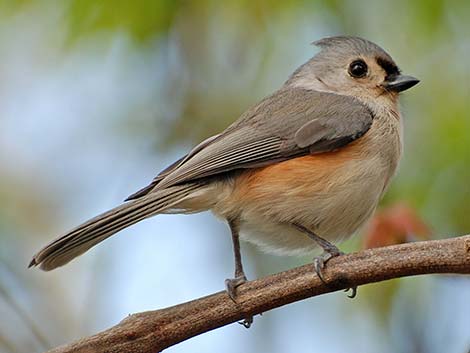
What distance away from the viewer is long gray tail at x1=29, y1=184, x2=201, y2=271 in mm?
2715

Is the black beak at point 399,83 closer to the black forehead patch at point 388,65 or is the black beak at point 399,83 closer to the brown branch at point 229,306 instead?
the black forehead patch at point 388,65

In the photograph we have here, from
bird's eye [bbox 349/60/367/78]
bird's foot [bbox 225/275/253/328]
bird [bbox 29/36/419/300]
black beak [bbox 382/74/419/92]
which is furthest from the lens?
bird's eye [bbox 349/60/367/78]

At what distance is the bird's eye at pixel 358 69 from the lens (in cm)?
369

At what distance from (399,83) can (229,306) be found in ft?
5.35

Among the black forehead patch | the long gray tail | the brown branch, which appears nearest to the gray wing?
the long gray tail

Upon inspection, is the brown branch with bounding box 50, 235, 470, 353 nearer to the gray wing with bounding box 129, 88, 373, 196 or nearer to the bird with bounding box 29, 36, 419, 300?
the bird with bounding box 29, 36, 419, 300

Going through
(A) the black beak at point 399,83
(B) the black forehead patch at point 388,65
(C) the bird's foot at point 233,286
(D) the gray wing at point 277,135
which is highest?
(B) the black forehead patch at point 388,65

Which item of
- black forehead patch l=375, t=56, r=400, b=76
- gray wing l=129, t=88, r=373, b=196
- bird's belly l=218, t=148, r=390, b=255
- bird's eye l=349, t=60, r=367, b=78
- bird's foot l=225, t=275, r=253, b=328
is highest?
bird's eye l=349, t=60, r=367, b=78

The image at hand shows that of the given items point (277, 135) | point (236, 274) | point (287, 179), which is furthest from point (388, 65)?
point (236, 274)

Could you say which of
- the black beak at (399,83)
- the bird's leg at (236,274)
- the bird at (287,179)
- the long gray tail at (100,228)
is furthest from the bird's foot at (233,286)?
the black beak at (399,83)

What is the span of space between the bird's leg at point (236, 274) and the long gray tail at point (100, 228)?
0.28m

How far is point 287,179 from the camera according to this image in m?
3.11

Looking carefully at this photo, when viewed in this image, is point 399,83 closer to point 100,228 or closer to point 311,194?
point 311,194

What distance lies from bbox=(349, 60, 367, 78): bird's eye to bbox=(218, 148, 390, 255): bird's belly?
0.66 m
